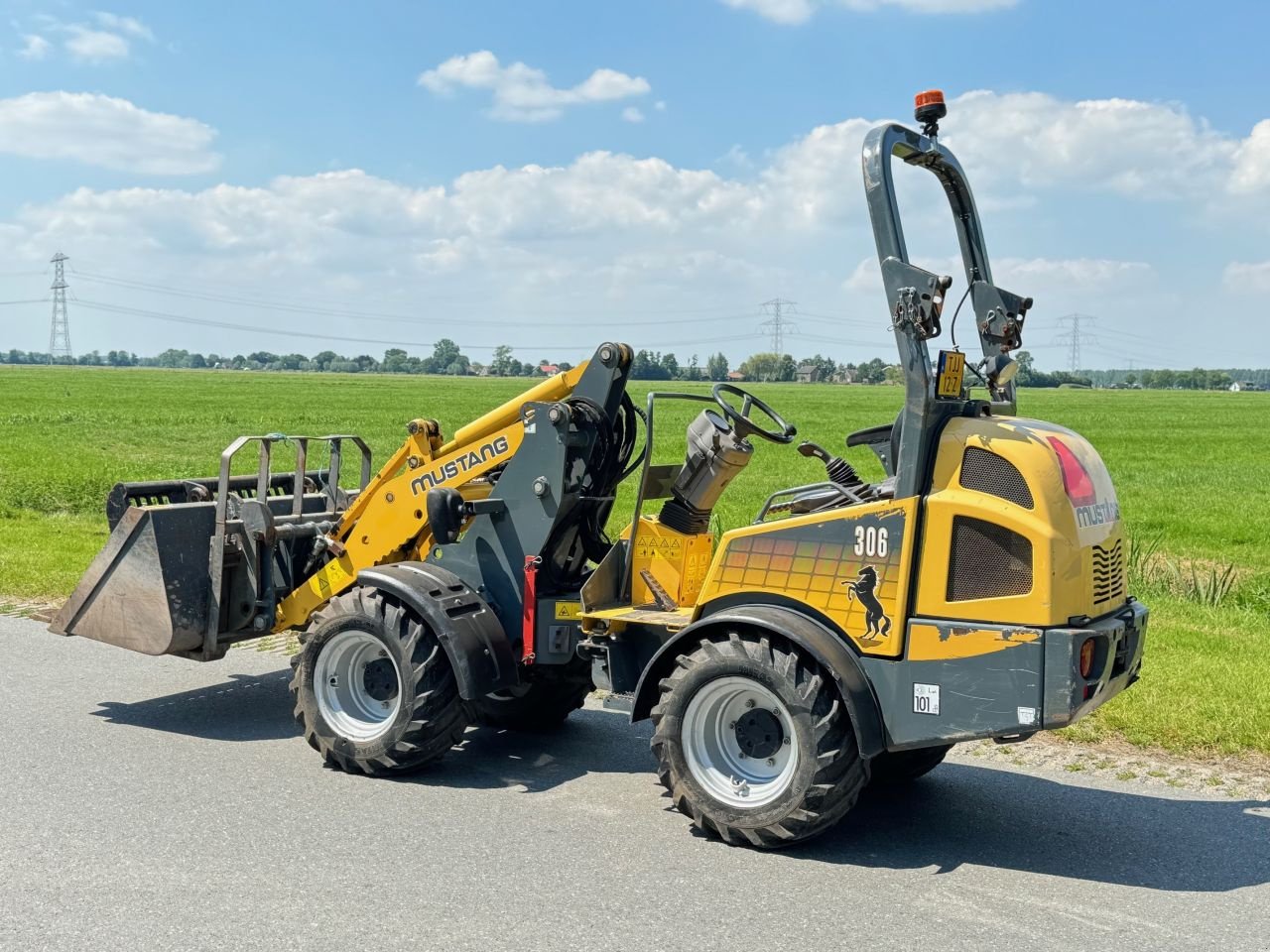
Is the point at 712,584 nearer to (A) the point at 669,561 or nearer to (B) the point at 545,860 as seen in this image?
(A) the point at 669,561

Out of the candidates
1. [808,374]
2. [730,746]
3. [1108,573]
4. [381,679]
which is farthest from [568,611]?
[808,374]

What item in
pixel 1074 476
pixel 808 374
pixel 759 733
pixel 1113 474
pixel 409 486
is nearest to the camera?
pixel 1074 476

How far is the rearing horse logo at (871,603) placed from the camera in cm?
518

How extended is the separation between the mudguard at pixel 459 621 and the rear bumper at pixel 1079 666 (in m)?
2.73

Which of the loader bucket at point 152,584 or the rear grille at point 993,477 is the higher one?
the rear grille at point 993,477

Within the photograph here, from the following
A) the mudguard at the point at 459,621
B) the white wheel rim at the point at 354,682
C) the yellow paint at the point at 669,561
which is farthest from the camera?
the white wheel rim at the point at 354,682

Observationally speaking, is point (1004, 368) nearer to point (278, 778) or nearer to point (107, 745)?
point (278, 778)

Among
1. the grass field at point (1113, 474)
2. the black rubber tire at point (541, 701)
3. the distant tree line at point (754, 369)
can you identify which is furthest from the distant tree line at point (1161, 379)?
the black rubber tire at point (541, 701)

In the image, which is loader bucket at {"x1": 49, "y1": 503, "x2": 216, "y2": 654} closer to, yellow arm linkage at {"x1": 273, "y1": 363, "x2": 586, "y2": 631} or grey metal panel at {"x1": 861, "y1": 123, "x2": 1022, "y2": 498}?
yellow arm linkage at {"x1": 273, "y1": 363, "x2": 586, "y2": 631}

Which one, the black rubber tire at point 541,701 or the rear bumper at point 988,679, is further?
the black rubber tire at point 541,701

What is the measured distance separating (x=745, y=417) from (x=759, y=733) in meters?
1.53

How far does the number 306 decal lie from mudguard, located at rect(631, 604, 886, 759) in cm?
38

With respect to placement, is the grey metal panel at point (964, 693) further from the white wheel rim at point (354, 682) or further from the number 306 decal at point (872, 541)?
the white wheel rim at point (354, 682)

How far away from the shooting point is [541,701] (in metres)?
7.12
